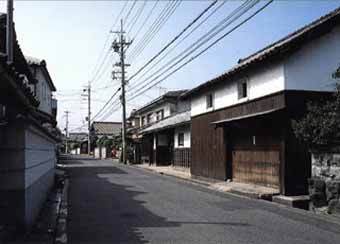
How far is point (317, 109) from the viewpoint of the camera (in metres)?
12.9

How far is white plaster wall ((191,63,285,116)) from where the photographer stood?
1573 centimetres

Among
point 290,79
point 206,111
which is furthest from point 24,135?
point 206,111

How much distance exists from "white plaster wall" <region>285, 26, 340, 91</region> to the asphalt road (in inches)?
174

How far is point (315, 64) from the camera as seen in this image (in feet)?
50.9

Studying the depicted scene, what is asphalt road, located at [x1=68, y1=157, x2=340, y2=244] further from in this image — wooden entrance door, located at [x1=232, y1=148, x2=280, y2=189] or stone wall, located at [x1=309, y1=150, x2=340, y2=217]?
wooden entrance door, located at [x1=232, y1=148, x2=280, y2=189]

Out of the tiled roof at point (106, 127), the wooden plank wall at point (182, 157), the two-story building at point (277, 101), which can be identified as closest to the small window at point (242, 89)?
the two-story building at point (277, 101)

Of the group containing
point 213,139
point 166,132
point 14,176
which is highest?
point 166,132

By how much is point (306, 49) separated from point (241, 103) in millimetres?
4064

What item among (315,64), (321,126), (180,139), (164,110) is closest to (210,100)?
(315,64)

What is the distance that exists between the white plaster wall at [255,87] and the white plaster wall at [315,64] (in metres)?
0.39

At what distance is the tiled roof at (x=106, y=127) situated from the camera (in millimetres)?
89787

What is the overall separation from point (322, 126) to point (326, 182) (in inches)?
61.0

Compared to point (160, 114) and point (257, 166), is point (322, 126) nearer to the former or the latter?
point (257, 166)

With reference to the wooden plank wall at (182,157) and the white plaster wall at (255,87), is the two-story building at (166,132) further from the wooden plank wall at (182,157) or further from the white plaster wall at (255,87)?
the white plaster wall at (255,87)
